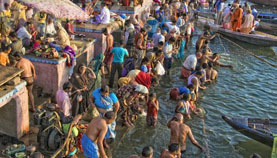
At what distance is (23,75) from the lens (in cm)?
840

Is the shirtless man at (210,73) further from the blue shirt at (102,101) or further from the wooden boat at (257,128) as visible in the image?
the blue shirt at (102,101)

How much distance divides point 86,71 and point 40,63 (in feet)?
4.39

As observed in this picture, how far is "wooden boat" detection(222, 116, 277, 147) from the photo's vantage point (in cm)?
899

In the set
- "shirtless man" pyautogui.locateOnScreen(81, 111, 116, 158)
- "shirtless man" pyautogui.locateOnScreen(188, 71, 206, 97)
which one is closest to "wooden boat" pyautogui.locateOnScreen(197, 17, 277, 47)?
"shirtless man" pyautogui.locateOnScreen(188, 71, 206, 97)

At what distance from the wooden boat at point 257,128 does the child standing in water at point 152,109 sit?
2.21 metres

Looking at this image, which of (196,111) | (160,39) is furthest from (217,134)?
(160,39)

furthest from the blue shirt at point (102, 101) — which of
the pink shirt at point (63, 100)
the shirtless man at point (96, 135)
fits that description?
the shirtless man at point (96, 135)

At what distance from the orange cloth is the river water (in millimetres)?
2653

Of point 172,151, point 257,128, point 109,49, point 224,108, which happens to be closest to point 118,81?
point 109,49

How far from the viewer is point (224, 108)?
37.9 feet

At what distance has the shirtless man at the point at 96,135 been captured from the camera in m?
6.31

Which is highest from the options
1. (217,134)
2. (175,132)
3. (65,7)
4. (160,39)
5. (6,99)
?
(65,7)

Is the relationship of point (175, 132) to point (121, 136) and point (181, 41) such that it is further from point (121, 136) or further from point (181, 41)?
point (181, 41)

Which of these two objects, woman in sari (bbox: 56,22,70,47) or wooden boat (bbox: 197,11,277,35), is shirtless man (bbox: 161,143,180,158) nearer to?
woman in sari (bbox: 56,22,70,47)
